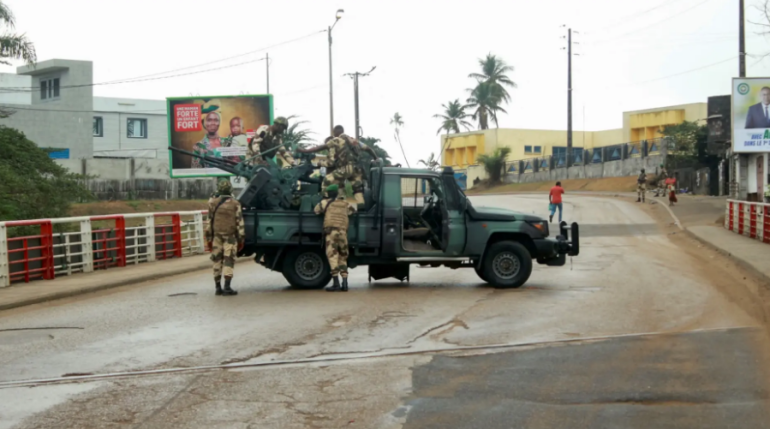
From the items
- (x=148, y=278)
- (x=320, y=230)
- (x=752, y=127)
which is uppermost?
(x=752, y=127)

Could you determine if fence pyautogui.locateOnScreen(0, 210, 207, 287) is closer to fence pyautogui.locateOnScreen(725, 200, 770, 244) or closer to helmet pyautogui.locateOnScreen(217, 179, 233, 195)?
helmet pyautogui.locateOnScreen(217, 179, 233, 195)

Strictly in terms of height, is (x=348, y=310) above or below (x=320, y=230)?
below

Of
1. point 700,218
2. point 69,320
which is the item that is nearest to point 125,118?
point 700,218

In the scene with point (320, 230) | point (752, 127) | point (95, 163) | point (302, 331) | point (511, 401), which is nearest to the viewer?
point (511, 401)

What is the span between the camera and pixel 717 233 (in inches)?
991

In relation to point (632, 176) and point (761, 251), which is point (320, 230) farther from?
point (632, 176)

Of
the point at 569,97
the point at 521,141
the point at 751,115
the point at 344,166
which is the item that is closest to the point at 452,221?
the point at 344,166

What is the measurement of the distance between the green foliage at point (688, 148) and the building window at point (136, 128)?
4071 centimetres

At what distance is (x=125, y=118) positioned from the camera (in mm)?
69938

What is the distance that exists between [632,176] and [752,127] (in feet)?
86.9

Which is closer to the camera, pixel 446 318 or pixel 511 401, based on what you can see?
pixel 511 401

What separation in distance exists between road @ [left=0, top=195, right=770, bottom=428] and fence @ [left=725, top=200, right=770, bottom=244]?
861 centimetres

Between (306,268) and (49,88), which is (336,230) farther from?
(49,88)

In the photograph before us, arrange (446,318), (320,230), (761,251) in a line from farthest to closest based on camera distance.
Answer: (761,251)
(320,230)
(446,318)
